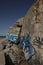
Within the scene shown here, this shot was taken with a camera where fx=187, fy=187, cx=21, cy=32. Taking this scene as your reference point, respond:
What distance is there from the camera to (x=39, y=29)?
16797mm

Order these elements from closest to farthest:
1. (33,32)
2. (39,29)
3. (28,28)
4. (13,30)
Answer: (39,29), (33,32), (28,28), (13,30)

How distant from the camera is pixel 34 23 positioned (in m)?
17.8

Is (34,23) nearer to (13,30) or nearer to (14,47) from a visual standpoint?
(14,47)

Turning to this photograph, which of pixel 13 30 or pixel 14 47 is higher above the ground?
pixel 13 30

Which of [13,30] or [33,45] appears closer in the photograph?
[33,45]

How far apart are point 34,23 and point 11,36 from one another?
6470 mm

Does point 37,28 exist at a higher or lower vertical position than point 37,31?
higher

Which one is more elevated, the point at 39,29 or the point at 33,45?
the point at 39,29

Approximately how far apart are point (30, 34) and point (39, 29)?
7.32 ft

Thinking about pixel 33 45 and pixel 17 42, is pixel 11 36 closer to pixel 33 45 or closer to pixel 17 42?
pixel 17 42

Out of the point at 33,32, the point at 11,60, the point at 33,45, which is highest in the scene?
the point at 33,32

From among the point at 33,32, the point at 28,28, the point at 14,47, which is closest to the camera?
the point at 33,32

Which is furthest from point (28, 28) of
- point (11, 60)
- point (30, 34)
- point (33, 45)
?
point (11, 60)

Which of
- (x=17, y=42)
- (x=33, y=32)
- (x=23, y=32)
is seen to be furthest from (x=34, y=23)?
(x=17, y=42)
